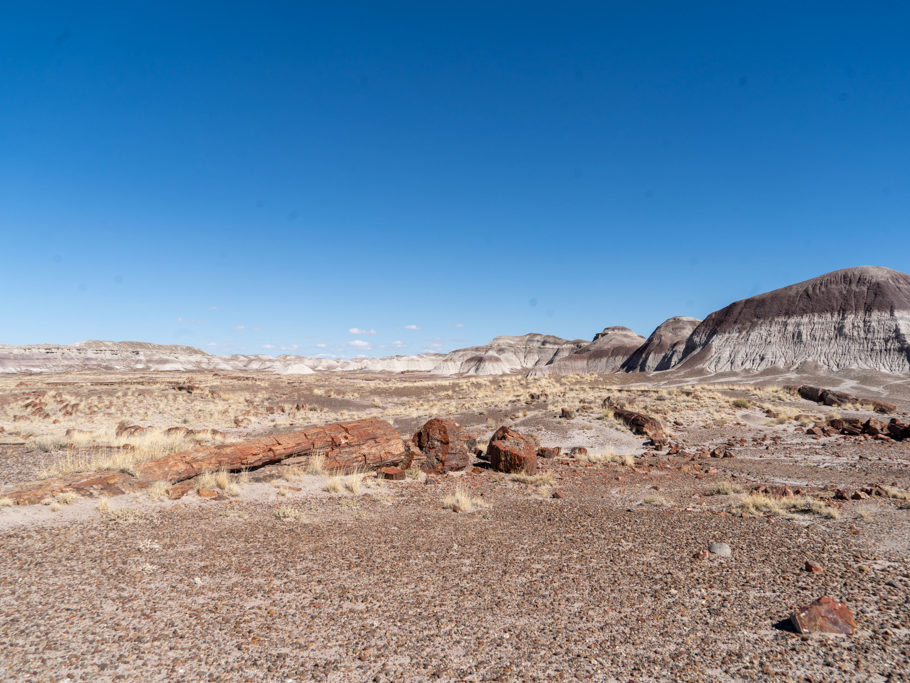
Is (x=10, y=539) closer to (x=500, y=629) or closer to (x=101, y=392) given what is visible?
(x=500, y=629)

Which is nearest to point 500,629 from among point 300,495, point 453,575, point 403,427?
point 453,575

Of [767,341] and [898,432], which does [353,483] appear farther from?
[767,341]

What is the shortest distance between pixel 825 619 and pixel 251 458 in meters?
11.7

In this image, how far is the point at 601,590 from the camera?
586cm

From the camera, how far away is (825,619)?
4.79 meters

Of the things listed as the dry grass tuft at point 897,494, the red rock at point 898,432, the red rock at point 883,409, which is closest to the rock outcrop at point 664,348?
the red rock at point 883,409

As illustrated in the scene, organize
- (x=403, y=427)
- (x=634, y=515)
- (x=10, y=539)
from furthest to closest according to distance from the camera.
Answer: (x=403, y=427) → (x=634, y=515) → (x=10, y=539)

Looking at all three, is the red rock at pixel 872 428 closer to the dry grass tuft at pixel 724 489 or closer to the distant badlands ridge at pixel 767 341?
the dry grass tuft at pixel 724 489

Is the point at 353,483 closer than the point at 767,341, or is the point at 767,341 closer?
the point at 353,483

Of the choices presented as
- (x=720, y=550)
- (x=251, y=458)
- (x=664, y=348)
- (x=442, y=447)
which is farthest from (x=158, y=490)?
(x=664, y=348)

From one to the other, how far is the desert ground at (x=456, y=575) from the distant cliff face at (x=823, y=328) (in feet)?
179

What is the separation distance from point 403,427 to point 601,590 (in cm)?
1962

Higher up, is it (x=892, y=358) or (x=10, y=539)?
(x=892, y=358)

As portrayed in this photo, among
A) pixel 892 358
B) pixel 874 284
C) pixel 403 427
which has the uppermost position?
pixel 874 284
